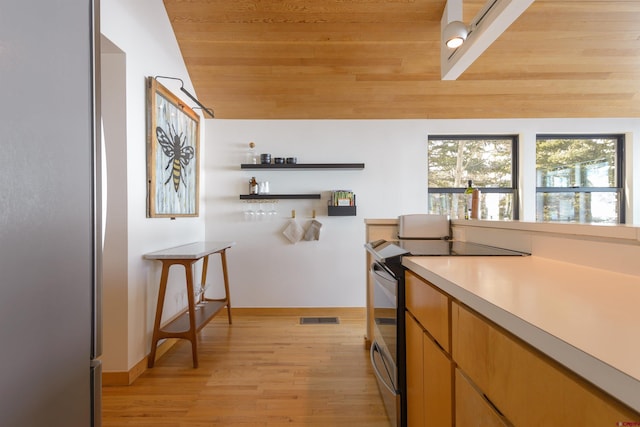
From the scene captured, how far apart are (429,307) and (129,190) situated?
191 cm

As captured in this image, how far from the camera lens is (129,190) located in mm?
1915

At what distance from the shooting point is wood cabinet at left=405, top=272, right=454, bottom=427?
3.06 feet

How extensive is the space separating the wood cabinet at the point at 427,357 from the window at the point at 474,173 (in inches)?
92.0

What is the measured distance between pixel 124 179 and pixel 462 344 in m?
2.06

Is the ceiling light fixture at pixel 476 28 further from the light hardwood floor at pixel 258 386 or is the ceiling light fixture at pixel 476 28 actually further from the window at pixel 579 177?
the light hardwood floor at pixel 258 386

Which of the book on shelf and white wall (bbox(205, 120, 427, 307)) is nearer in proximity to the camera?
the book on shelf

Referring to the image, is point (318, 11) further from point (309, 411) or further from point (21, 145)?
point (309, 411)

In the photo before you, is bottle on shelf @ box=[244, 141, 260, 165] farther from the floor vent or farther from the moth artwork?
the floor vent

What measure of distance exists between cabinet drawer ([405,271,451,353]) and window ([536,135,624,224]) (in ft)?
9.69

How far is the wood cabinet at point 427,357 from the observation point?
932mm

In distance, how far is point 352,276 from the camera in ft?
10.7

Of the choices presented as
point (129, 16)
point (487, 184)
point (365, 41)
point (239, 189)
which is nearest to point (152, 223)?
point (239, 189)

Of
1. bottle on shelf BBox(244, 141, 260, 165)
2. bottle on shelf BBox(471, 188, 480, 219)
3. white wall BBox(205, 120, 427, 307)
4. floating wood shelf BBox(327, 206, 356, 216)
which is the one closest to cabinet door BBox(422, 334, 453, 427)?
bottle on shelf BBox(471, 188, 480, 219)

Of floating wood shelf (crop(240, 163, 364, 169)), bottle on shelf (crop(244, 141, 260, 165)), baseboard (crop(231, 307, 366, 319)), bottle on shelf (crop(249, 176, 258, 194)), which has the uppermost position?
bottle on shelf (crop(244, 141, 260, 165))
